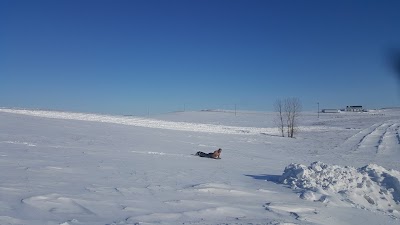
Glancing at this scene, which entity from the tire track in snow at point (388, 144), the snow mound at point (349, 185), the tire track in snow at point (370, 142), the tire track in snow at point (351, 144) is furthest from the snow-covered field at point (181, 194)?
the tire track in snow at point (351, 144)

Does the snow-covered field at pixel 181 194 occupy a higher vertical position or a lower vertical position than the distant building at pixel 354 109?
lower

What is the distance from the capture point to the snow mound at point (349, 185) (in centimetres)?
860

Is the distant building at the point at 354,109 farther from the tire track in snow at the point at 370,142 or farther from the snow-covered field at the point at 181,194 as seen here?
the snow-covered field at the point at 181,194

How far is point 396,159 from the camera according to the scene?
2392 cm

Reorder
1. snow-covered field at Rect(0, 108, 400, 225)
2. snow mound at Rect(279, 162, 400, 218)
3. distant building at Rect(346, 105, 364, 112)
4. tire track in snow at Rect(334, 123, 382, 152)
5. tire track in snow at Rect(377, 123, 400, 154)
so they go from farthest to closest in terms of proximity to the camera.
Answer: distant building at Rect(346, 105, 364, 112)
tire track in snow at Rect(334, 123, 382, 152)
tire track in snow at Rect(377, 123, 400, 154)
snow mound at Rect(279, 162, 400, 218)
snow-covered field at Rect(0, 108, 400, 225)

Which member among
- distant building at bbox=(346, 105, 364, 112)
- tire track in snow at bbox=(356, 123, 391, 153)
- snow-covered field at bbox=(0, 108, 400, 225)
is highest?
distant building at bbox=(346, 105, 364, 112)

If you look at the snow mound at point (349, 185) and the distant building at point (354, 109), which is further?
the distant building at point (354, 109)

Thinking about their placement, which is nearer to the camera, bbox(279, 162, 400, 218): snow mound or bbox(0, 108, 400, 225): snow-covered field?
bbox(0, 108, 400, 225): snow-covered field

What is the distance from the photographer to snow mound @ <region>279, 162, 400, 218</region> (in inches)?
339

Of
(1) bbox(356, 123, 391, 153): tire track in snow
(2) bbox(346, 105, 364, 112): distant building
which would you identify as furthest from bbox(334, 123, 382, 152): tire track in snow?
(2) bbox(346, 105, 364, 112): distant building

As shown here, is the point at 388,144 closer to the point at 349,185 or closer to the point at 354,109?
the point at 349,185

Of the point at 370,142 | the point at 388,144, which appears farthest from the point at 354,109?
the point at 388,144

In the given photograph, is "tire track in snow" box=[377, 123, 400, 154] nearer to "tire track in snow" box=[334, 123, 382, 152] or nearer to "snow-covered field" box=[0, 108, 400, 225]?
"tire track in snow" box=[334, 123, 382, 152]

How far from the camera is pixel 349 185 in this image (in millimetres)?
9492
